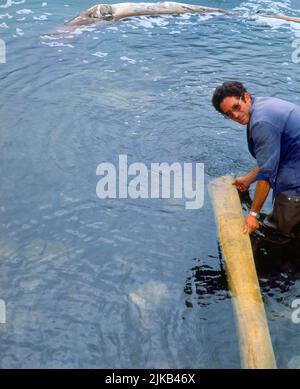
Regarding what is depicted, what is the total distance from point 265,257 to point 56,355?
330 cm

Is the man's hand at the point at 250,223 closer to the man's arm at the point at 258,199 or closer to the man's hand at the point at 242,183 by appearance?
the man's arm at the point at 258,199

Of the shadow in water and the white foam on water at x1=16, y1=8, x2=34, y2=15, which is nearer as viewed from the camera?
the shadow in water

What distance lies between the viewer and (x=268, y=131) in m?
5.10

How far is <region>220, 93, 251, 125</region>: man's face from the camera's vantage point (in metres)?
5.21

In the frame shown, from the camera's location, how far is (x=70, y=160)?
8492 millimetres

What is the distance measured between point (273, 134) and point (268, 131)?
3.1 inches

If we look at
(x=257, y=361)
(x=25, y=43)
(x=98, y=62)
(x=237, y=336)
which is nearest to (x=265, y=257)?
(x=237, y=336)

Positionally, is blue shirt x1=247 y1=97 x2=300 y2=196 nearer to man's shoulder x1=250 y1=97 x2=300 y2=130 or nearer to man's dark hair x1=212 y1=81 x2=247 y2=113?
man's shoulder x1=250 y1=97 x2=300 y2=130

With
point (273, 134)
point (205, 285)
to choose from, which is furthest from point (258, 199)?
point (205, 285)

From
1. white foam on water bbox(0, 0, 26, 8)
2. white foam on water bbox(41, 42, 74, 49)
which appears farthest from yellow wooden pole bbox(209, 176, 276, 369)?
white foam on water bbox(0, 0, 26, 8)

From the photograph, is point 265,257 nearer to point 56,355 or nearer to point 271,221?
point 271,221

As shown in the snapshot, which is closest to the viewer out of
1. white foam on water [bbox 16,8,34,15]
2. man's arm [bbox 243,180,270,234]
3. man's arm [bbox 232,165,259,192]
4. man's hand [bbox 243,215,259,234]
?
man's arm [bbox 243,180,270,234]

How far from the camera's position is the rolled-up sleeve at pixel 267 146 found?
16.8ft

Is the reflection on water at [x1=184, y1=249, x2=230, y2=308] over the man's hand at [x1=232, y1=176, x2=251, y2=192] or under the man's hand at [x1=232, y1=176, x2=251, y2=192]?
under
